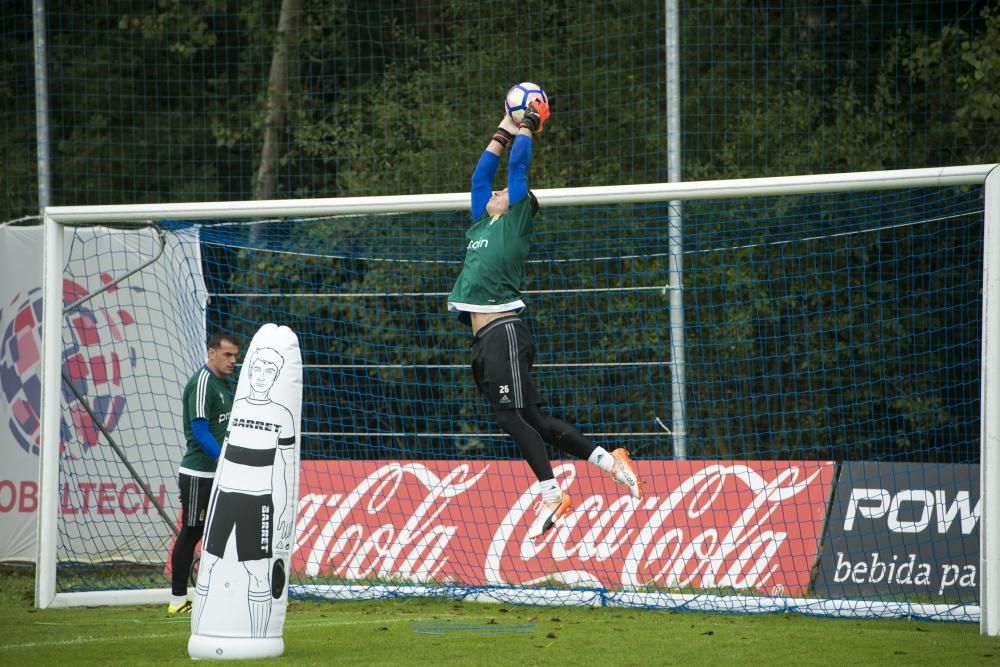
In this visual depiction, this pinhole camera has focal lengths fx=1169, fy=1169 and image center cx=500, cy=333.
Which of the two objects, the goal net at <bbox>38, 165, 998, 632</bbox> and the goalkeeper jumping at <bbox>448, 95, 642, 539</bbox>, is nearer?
the goalkeeper jumping at <bbox>448, 95, 642, 539</bbox>

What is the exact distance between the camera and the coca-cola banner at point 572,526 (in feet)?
28.5

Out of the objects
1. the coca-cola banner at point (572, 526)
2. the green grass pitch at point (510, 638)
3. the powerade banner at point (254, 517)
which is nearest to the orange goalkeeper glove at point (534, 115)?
the powerade banner at point (254, 517)

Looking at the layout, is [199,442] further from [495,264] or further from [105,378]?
[105,378]

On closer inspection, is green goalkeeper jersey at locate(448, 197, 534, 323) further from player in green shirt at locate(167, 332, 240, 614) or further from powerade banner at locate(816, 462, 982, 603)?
powerade banner at locate(816, 462, 982, 603)

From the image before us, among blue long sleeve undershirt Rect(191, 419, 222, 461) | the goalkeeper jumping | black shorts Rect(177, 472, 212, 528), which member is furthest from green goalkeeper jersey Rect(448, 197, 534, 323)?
black shorts Rect(177, 472, 212, 528)

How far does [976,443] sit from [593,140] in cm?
479

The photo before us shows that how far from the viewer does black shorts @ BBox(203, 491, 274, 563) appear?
584 cm

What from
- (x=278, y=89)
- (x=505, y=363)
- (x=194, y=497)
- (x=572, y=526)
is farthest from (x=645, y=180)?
(x=194, y=497)

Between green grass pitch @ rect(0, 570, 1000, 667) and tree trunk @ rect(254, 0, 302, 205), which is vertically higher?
tree trunk @ rect(254, 0, 302, 205)

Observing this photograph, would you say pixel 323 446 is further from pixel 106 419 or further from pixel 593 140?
pixel 593 140

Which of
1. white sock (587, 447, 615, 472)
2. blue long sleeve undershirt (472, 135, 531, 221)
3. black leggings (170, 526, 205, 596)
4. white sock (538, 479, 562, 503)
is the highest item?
blue long sleeve undershirt (472, 135, 531, 221)

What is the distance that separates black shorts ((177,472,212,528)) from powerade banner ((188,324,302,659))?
181 cm

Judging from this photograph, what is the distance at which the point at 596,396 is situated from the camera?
11.1 meters

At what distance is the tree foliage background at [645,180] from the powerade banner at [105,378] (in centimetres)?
72
